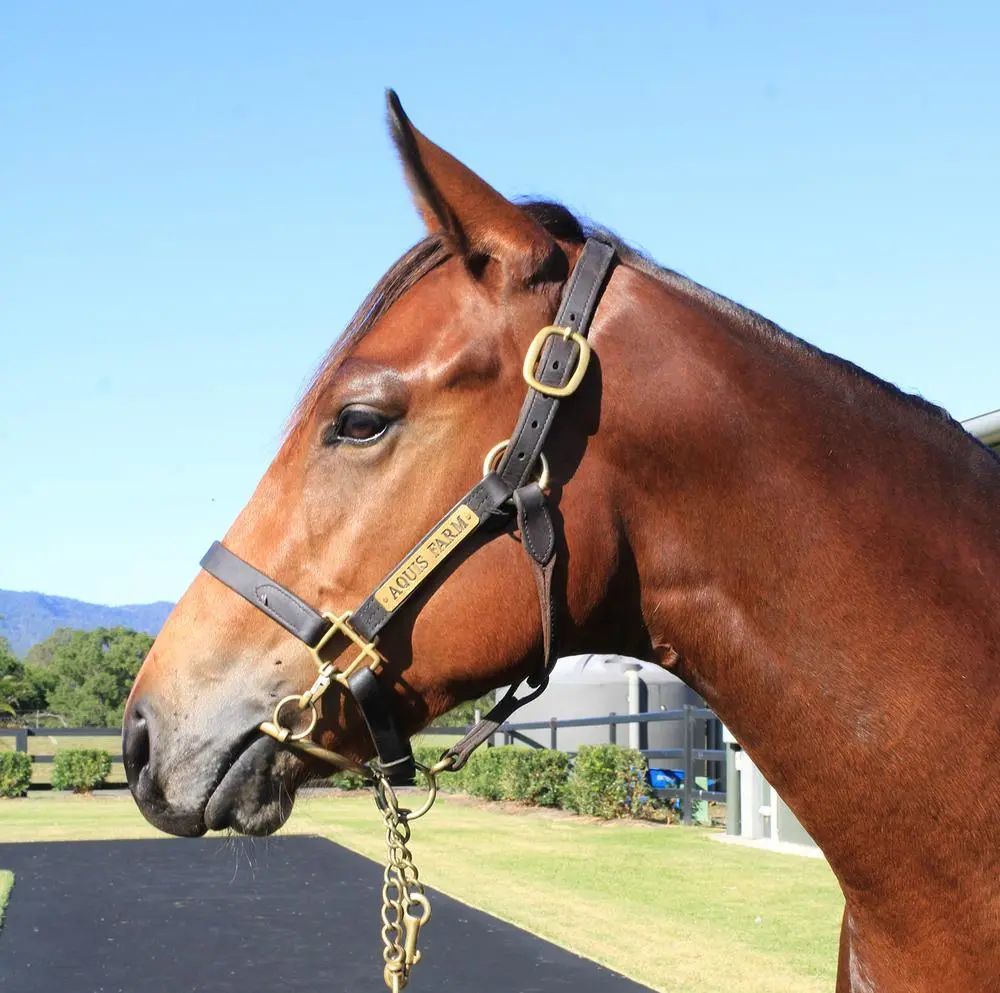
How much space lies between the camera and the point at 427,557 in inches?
72.8

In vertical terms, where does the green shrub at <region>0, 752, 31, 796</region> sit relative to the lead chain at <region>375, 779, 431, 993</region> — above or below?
below

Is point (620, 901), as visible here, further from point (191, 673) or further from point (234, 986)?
point (191, 673)

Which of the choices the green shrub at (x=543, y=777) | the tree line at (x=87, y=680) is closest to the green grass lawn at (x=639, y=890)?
the green shrub at (x=543, y=777)

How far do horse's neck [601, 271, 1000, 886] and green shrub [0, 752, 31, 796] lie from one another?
22.8 m

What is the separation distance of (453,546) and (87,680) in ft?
186

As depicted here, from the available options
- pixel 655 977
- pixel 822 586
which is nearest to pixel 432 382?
pixel 822 586

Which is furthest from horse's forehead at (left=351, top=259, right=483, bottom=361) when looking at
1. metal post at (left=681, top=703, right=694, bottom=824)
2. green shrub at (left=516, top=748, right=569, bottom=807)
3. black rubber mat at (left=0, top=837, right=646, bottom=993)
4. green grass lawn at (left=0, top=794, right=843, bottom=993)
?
green shrub at (left=516, top=748, right=569, bottom=807)

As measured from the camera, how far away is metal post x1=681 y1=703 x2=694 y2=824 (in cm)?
1466

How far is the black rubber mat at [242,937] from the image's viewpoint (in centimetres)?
685

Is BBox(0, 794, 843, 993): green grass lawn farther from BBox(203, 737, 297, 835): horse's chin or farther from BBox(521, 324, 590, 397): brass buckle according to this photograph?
BBox(521, 324, 590, 397): brass buckle

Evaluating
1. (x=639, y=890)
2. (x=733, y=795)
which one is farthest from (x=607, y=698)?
(x=639, y=890)

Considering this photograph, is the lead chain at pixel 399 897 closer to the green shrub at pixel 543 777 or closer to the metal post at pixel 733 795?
the metal post at pixel 733 795

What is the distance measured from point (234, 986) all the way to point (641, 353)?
6143 millimetres

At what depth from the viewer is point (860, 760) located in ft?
5.75
